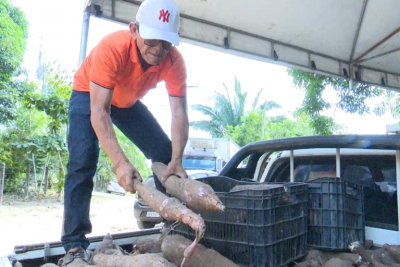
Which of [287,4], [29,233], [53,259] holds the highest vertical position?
[287,4]

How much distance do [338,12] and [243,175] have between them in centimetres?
297

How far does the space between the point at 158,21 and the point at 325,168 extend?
184cm

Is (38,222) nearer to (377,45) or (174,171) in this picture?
(174,171)

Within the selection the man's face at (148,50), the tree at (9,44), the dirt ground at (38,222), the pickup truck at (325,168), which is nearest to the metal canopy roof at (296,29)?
the man's face at (148,50)

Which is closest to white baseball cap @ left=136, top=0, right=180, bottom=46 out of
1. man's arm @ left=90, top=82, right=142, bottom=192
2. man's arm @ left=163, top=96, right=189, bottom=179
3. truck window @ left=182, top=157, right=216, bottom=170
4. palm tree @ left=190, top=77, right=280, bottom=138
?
man's arm @ left=90, top=82, right=142, bottom=192

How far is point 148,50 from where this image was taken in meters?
2.11

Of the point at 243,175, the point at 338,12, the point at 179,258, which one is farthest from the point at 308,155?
the point at 338,12

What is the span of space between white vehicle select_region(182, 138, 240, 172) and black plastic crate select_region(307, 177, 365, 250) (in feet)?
46.4

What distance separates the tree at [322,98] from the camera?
1121 centimetres

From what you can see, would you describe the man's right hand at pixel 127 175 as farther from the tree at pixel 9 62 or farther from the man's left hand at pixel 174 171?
the tree at pixel 9 62

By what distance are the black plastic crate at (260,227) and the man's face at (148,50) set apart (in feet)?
2.99

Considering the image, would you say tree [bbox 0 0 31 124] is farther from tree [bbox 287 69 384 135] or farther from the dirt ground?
tree [bbox 287 69 384 135]

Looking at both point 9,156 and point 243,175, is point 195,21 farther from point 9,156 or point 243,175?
point 9,156

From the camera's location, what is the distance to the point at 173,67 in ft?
8.12
